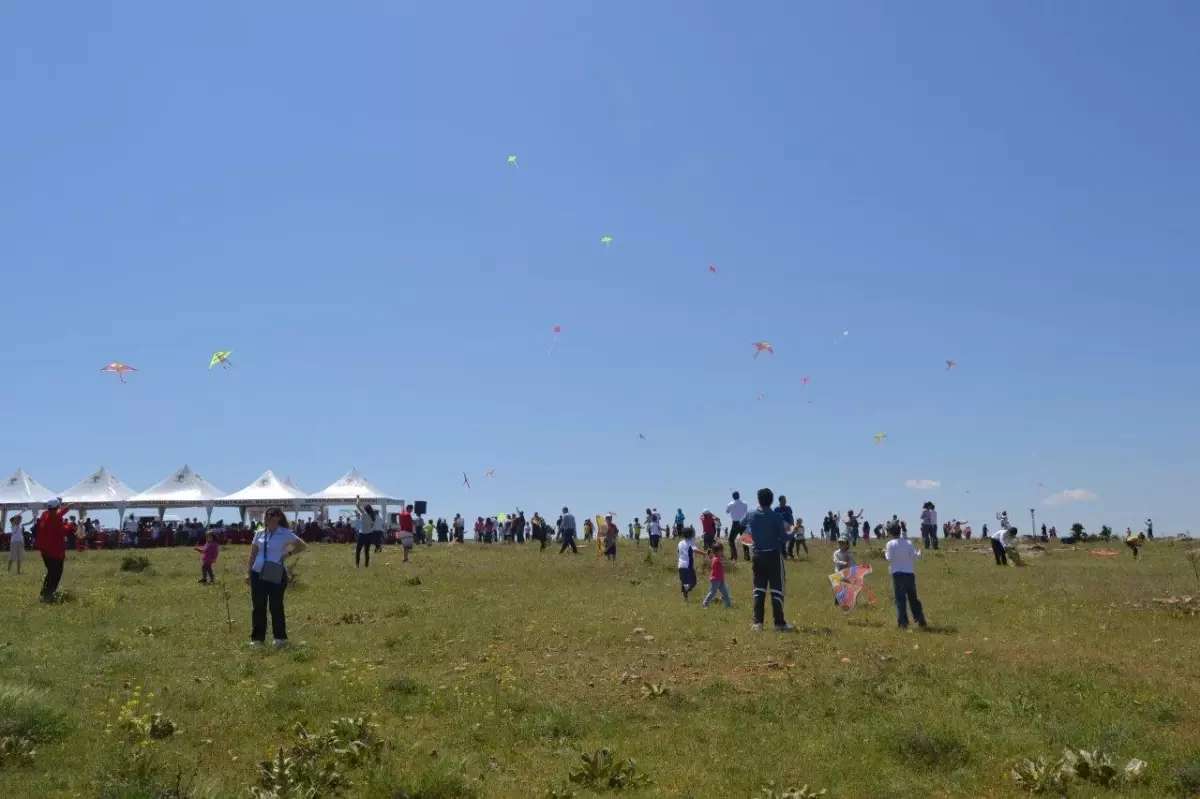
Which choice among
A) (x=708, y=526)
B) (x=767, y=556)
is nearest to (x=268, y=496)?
(x=708, y=526)

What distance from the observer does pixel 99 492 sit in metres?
51.0

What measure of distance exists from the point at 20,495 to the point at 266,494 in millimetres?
13208

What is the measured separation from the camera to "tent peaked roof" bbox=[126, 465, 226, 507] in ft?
164

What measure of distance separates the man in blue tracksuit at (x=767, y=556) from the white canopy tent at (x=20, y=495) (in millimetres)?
46197

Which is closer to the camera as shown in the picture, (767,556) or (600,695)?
(600,695)

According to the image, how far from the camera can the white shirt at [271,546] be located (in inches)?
543

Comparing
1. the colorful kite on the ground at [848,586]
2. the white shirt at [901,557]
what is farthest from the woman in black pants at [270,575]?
the colorful kite on the ground at [848,586]

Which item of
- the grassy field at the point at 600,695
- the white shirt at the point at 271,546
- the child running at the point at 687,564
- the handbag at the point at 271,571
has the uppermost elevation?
the white shirt at the point at 271,546

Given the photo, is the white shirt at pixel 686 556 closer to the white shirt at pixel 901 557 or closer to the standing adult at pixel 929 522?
the white shirt at pixel 901 557

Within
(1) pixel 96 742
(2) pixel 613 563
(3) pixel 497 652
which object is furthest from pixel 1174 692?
(2) pixel 613 563

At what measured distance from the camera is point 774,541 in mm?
14797

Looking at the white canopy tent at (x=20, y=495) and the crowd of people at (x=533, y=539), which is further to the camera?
the white canopy tent at (x=20, y=495)

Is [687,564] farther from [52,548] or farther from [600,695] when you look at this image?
[52,548]

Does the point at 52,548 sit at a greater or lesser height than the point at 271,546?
lesser
